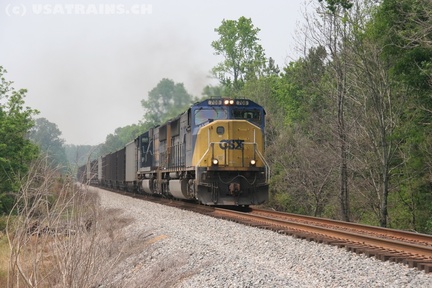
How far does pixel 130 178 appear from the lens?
3347 cm

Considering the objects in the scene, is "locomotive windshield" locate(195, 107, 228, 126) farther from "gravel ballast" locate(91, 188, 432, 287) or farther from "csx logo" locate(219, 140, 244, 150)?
"gravel ballast" locate(91, 188, 432, 287)

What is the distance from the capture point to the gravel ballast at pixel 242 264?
6965 mm

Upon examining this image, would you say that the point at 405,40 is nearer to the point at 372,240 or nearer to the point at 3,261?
the point at 372,240

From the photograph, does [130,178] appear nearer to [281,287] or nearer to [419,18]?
[419,18]

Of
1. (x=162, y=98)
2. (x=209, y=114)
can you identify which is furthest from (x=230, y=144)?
(x=162, y=98)

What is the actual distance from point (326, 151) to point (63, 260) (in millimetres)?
20387

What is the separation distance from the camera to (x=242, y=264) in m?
8.05

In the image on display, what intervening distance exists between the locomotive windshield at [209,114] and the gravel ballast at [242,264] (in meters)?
5.92

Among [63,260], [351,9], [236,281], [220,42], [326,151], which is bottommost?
[236,281]

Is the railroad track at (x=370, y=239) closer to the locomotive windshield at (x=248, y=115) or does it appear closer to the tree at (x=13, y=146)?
the locomotive windshield at (x=248, y=115)

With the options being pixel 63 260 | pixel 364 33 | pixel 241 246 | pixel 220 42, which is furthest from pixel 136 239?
pixel 220 42

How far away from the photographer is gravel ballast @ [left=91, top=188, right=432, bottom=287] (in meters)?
6.96

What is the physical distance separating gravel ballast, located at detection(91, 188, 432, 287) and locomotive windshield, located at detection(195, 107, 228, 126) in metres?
5.92

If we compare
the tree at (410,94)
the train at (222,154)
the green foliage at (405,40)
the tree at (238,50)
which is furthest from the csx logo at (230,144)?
the tree at (238,50)
